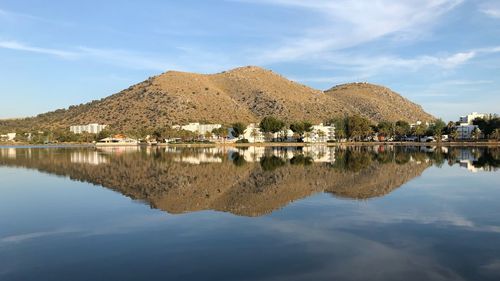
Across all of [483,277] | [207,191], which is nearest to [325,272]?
[483,277]

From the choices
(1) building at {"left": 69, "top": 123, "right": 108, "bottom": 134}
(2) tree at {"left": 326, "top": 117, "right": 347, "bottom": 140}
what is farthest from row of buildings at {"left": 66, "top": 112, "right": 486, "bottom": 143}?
(1) building at {"left": 69, "top": 123, "right": 108, "bottom": 134}

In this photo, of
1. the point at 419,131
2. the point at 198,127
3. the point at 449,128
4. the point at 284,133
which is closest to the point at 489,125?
the point at 449,128

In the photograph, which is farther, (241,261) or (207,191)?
(207,191)

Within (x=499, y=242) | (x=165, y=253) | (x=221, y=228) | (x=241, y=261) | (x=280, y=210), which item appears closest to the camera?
(x=241, y=261)

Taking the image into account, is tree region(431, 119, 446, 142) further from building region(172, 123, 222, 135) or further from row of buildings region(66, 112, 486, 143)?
building region(172, 123, 222, 135)

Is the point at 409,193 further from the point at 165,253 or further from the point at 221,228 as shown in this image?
the point at 165,253

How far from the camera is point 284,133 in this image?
152 m

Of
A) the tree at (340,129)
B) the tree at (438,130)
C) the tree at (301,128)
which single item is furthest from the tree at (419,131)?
the tree at (301,128)

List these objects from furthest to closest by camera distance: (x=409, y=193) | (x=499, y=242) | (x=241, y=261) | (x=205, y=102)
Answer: (x=205, y=102) → (x=409, y=193) → (x=499, y=242) → (x=241, y=261)

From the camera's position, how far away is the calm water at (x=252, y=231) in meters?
11.8

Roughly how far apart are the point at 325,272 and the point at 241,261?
239cm

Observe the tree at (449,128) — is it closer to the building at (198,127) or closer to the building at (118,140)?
the building at (198,127)

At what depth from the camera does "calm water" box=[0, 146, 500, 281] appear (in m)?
11.8

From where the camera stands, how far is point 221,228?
664 inches
